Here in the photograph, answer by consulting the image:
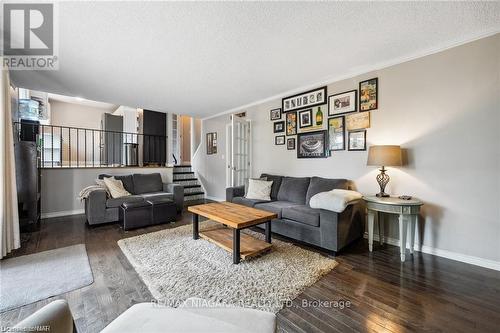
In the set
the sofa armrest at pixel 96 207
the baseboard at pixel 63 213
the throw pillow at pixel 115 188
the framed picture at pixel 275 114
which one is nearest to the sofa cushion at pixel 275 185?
the framed picture at pixel 275 114

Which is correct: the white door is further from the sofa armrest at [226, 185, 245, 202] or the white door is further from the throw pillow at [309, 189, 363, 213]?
the throw pillow at [309, 189, 363, 213]

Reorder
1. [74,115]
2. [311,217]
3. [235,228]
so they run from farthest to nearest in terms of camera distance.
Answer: [74,115] < [311,217] < [235,228]

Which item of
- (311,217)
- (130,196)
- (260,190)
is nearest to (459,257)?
(311,217)

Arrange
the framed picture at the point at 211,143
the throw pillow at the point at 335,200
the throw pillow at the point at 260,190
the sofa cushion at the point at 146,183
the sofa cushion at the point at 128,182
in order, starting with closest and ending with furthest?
the throw pillow at the point at 335,200, the throw pillow at the point at 260,190, the sofa cushion at the point at 128,182, the sofa cushion at the point at 146,183, the framed picture at the point at 211,143

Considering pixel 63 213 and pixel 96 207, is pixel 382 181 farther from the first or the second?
pixel 63 213

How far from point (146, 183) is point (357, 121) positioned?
4249 mm

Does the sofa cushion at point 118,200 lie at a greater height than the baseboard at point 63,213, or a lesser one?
greater

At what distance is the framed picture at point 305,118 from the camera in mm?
3760

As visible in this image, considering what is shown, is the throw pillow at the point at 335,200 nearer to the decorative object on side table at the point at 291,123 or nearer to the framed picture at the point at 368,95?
the framed picture at the point at 368,95

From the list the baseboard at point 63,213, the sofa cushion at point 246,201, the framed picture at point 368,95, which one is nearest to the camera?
the framed picture at point 368,95

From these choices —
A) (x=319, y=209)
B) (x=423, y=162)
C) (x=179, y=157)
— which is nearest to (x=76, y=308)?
(x=319, y=209)

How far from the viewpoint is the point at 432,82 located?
2590 mm

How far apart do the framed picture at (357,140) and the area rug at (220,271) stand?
5.60 feet

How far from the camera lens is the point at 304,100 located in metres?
3.84
